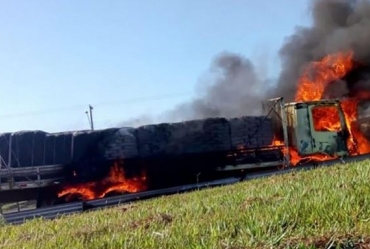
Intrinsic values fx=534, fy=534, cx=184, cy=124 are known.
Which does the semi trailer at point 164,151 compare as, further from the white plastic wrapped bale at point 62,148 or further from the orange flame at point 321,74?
the orange flame at point 321,74

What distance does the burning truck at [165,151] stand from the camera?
14.4 m

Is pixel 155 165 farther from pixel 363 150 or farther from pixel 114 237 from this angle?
pixel 114 237

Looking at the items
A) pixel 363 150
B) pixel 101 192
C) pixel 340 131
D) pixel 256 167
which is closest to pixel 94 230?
pixel 101 192

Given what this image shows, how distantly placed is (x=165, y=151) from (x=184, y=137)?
752 millimetres

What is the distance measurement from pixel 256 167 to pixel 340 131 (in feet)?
9.01

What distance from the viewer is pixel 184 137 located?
16.0 meters

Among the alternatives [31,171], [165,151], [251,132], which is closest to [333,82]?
[251,132]

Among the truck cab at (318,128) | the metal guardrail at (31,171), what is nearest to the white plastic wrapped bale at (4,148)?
the metal guardrail at (31,171)

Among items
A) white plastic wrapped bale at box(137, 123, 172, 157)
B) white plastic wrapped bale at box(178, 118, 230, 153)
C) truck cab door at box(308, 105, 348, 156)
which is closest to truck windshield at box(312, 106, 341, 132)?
truck cab door at box(308, 105, 348, 156)

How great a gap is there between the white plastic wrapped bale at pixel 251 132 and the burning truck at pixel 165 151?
0.10ft

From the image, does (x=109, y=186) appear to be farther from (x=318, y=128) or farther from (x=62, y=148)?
(x=318, y=128)

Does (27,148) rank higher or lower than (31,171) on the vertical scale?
higher

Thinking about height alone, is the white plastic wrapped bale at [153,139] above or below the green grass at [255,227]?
above

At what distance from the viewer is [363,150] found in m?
18.5
